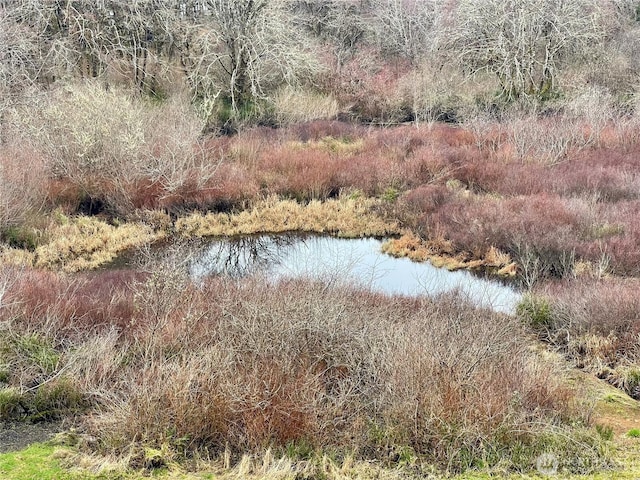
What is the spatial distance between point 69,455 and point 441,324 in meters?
3.78

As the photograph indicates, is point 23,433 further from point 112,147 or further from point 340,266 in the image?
point 112,147

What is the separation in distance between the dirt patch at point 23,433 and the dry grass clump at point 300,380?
0.35 metres

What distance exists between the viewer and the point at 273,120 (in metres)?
21.8

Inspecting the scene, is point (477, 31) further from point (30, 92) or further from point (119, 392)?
point (119, 392)

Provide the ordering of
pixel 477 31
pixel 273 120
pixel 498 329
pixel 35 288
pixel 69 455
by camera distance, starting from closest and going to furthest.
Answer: pixel 69 455, pixel 498 329, pixel 35 288, pixel 273 120, pixel 477 31

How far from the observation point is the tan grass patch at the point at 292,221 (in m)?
13.9

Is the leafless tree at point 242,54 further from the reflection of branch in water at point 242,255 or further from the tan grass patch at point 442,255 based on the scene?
the tan grass patch at point 442,255

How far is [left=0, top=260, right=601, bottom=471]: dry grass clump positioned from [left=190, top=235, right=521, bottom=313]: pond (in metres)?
1.93

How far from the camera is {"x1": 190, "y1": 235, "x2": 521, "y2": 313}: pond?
9117mm

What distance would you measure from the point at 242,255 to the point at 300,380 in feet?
24.9

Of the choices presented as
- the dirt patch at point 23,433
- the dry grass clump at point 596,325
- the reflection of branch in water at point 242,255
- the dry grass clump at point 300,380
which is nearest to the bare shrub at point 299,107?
the reflection of branch in water at point 242,255

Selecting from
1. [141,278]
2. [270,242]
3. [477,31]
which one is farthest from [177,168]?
[477,31]

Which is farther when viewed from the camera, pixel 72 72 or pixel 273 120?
pixel 273 120

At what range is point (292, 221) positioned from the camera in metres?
14.3
